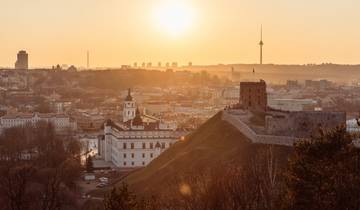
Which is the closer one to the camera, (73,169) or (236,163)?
(236,163)

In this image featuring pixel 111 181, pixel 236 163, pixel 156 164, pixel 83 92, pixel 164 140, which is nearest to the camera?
pixel 236 163

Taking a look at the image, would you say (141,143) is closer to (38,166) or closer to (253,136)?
(38,166)

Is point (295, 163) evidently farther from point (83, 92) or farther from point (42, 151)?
point (83, 92)

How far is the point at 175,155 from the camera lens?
119 feet

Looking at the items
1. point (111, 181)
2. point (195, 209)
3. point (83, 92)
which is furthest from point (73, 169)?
point (83, 92)

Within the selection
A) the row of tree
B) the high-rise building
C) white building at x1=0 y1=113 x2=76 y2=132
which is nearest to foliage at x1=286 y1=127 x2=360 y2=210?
the row of tree

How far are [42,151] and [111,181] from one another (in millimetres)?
9887

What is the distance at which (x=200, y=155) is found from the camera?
33188 mm

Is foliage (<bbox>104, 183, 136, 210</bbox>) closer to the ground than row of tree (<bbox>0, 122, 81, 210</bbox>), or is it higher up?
higher up

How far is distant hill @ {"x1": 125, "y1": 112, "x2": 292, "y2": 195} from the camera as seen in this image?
30406 mm

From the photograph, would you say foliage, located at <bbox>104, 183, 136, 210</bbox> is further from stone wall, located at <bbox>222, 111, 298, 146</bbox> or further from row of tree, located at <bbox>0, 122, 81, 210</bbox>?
stone wall, located at <bbox>222, 111, 298, 146</bbox>

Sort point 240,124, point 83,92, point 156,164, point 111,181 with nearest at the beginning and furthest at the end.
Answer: point 240,124, point 156,164, point 111,181, point 83,92

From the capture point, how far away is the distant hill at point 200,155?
30.4 m

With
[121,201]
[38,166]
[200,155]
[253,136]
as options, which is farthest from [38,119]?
[121,201]
